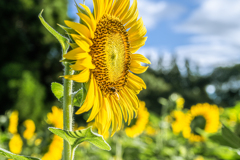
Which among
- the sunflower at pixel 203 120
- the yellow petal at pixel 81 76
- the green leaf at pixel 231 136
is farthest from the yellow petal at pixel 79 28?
the sunflower at pixel 203 120

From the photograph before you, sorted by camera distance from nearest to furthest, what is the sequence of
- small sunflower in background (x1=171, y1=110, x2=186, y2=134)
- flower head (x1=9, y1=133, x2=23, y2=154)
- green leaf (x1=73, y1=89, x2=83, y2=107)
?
green leaf (x1=73, y1=89, x2=83, y2=107)
flower head (x1=9, y1=133, x2=23, y2=154)
small sunflower in background (x1=171, y1=110, x2=186, y2=134)

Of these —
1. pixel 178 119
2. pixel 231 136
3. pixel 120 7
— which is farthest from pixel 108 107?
pixel 178 119

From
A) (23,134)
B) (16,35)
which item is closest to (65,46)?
(23,134)

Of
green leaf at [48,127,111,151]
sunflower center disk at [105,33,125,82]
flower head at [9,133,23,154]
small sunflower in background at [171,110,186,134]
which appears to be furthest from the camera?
small sunflower in background at [171,110,186,134]

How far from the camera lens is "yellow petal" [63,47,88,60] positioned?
2.13 ft

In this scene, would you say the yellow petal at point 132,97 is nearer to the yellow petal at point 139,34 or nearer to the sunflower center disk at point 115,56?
the sunflower center disk at point 115,56

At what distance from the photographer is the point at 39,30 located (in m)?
11.4

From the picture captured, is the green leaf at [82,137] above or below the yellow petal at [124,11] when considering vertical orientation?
below

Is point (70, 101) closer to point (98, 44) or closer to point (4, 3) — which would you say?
point (98, 44)

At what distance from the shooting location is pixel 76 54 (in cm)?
67

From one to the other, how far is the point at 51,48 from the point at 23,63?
1.52 metres

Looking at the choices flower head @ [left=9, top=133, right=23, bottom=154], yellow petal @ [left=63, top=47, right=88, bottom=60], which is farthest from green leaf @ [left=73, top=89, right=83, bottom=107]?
flower head @ [left=9, top=133, right=23, bottom=154]

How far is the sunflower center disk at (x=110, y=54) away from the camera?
0.80m

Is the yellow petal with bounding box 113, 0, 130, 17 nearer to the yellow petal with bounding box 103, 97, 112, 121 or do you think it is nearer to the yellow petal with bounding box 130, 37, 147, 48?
the yellow petal with bounding box 130, 37, 147, 48
